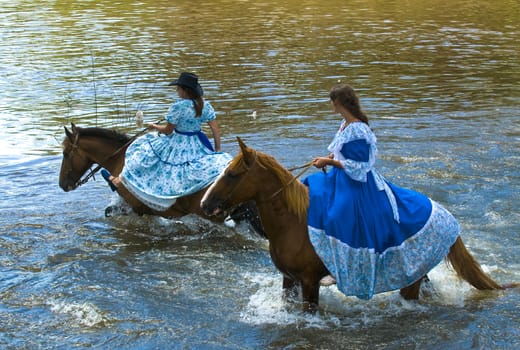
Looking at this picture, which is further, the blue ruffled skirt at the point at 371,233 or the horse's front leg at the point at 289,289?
the horse's front leg at the point at 289,289

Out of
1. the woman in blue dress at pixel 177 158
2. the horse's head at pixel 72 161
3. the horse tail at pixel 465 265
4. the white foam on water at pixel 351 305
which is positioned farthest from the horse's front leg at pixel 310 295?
the horse's head at pixel 72 161

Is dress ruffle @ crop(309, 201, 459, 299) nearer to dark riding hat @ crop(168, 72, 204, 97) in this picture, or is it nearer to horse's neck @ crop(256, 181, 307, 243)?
horse's neck @ crop(256, 181, 307, 243)

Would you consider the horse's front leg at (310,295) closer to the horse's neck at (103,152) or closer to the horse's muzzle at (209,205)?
the horse's muzzle at (209,205)

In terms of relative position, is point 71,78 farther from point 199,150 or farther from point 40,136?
point 199,150

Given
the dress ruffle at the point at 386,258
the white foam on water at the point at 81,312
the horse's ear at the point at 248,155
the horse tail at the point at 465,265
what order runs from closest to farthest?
1. the horse's ear at the point at 248,155
2. the dress ruffle at the point at 386,258
3. the horse tail at the point at 465,265
4. the white foam on water at the point at 81,312

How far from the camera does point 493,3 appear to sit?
35812mm

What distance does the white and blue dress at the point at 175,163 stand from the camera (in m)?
9.95

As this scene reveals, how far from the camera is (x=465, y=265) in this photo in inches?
290

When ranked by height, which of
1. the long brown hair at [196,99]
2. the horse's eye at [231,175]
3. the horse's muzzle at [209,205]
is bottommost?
the long brown hair at [196,99]

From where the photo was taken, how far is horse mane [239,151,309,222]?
679 cm

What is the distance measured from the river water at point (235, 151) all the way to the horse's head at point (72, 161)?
26.3 inches

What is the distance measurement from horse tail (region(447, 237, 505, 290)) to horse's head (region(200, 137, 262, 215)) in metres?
2.15

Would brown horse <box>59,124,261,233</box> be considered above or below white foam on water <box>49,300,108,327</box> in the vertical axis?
above

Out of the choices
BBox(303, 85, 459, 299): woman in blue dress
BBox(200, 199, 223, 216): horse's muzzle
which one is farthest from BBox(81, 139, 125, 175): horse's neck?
BBox(303, 85, 459, 299): woman in blue dress
